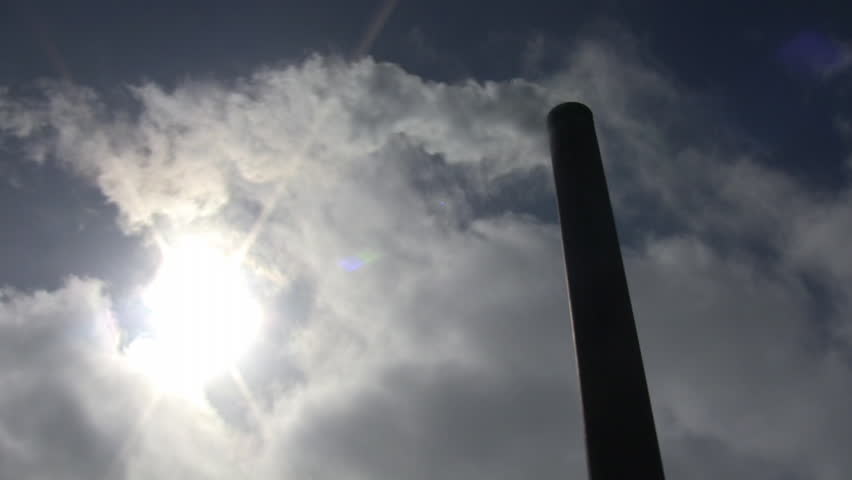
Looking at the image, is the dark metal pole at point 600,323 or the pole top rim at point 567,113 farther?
the pole top rim at point 567,113

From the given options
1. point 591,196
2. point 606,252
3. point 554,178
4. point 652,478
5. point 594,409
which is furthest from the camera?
point 554,178

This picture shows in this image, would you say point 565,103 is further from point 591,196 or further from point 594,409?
point 594,409

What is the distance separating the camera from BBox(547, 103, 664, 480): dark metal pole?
928 centimetres

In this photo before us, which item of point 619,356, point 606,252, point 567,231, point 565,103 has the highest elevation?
point 565,103

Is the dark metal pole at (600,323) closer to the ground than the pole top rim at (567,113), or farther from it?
closer to the ground

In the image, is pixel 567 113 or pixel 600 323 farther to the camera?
pixel 567 113

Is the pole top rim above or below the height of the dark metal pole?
above

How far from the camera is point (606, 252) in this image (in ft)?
37.6

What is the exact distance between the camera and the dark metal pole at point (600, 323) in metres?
9.28

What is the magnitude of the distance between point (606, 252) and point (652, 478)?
4.52 m

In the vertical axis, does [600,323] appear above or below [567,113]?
below

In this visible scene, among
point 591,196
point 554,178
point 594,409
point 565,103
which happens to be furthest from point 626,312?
point 565,103

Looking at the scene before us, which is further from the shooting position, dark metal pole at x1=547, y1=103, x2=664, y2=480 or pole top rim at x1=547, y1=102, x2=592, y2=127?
pole top rim at x1=547, y1=102, x2=592, y2=127

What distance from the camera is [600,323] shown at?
1045 cm
